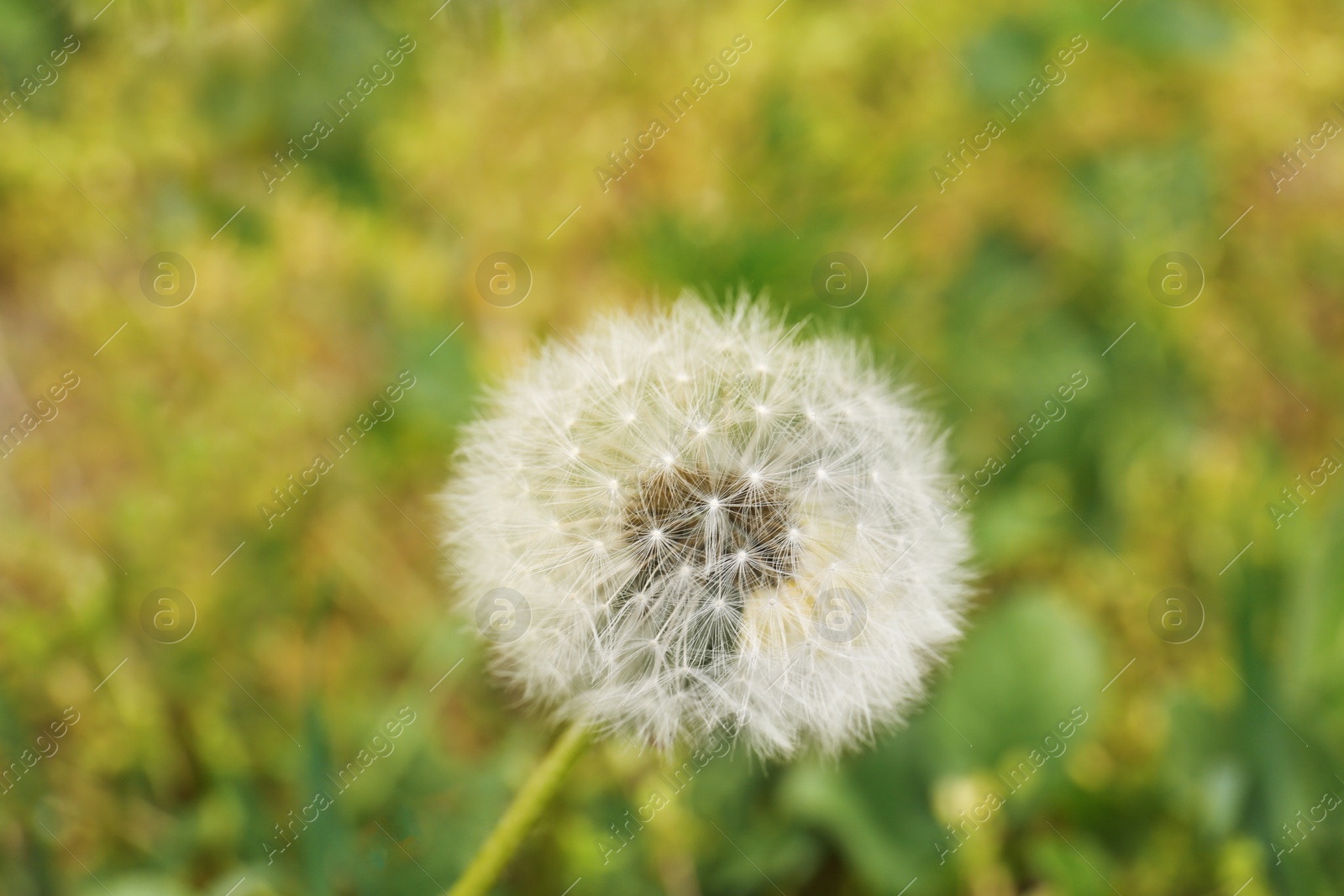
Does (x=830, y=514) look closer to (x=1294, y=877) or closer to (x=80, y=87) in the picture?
(x=1294, y=877)

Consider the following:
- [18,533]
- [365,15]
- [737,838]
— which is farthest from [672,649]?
[365,15]

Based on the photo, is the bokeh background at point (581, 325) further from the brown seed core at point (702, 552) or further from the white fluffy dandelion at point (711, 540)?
the brown seed core at point (702, 552)

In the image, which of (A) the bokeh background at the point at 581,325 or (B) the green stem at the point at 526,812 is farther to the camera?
(A) the bokeh background at the point at 581,325

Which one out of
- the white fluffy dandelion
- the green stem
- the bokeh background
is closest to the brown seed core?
the white fluffy dandelion

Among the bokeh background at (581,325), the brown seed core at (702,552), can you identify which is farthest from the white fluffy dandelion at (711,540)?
the bokeh background at (581,325)

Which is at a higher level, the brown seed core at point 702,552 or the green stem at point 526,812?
the brown seed core at point 702,552

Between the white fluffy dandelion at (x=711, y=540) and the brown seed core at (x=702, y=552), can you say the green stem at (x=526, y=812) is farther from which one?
the brown seed core at (x=702, y=552)
